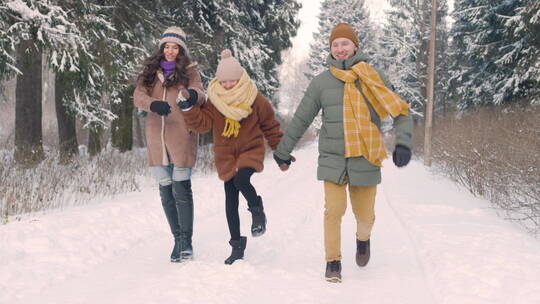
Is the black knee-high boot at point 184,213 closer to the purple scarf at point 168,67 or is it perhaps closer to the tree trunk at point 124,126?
the purple scarf at point 168,67

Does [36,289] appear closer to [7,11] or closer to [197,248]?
[197,248]

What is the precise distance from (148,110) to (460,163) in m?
7.67

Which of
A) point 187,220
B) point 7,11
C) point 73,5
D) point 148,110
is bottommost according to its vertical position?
point 187,220

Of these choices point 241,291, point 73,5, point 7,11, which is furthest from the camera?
point 73,5

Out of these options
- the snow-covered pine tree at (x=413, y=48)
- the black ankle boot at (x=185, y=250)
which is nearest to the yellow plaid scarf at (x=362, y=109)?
the black ankle boot at (x=185, y=250)

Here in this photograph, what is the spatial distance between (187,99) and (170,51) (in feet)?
2.16

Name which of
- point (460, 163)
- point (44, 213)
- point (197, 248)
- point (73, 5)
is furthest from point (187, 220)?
point (460, 163)

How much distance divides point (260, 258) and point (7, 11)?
203 inches

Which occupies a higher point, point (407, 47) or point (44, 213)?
point (407, 47)

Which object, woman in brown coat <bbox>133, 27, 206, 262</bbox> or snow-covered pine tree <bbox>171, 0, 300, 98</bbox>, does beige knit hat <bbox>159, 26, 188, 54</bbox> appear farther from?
snow-covered pine tree <bbox>171, 0, 300, 98</bbox>

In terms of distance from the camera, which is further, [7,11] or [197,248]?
[7,11]

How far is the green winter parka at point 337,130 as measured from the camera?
Answer: 3551mm

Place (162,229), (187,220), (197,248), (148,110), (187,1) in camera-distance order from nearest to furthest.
Result: (148,110) < (187,220) < (197,248) < (162,229) < (187,1)

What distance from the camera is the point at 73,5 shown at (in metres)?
7.73
